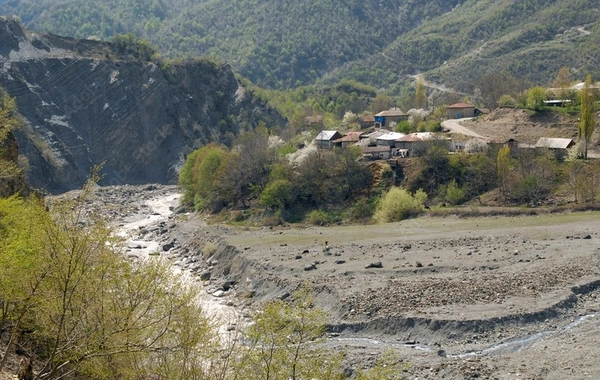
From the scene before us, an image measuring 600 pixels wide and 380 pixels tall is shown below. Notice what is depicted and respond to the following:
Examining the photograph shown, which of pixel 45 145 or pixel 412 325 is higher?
pixel 45 145

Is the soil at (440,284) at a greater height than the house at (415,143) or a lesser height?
lesser

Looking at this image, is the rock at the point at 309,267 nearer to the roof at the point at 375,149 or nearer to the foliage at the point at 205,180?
the roof at the point at 375,149

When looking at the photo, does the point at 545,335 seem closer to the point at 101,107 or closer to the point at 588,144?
the point at 588,144

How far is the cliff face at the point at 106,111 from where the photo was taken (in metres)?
118

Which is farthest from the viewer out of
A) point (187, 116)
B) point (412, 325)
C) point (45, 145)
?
point (187, 116)

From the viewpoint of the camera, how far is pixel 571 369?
25359 mm

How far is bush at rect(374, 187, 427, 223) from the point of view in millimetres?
61469

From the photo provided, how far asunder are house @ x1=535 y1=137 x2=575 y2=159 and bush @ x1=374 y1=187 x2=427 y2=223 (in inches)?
579

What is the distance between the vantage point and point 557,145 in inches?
2694

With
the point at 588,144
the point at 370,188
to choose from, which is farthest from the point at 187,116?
the point at 588,144

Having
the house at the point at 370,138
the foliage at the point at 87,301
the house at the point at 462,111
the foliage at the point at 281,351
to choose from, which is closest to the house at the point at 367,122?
the house at the point at 462,111

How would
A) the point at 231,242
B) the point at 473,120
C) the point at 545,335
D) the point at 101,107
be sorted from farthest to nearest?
1. the point at 101,107
2. the point at 473,120
3. the point at 231,242
4. the point at 545,335

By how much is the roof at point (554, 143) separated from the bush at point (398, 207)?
15061 mm

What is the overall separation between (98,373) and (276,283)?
26915 mm
